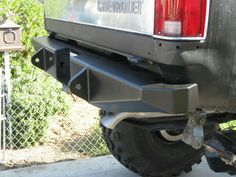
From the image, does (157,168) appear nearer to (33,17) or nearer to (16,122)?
(16,122)

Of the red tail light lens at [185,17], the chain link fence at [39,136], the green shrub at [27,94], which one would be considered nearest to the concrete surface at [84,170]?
the chain link fence at [39,136]

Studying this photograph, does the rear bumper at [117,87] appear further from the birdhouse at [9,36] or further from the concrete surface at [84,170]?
the birdhouse at [9,36]

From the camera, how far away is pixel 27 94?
17.7 feet

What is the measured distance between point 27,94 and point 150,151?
2015 mm

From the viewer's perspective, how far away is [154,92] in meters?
2.35

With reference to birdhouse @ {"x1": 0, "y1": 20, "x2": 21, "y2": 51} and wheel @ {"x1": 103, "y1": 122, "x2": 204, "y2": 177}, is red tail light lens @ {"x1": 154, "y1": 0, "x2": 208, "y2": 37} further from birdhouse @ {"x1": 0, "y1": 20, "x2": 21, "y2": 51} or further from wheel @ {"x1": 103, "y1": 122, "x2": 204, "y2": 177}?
birdhouse @ {"x1": 0, "y1": 20, "x2": 21, "y2": 51}

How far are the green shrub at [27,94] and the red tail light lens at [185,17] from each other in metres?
3.14

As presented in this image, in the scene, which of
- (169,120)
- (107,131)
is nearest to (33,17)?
(107,131)

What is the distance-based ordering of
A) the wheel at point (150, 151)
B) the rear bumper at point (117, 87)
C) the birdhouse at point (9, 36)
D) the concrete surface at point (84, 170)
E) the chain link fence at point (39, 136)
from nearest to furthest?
the rear bumper at point (117, 87) < the wheel at point (150, 151) < the concrete surface at point (84, 170) < the chain link fence at point (39, 136) < the birdhouse at point (9, 36)

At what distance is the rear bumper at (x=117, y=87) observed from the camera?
7.47 feet

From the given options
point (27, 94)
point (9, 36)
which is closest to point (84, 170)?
point (27, 94)

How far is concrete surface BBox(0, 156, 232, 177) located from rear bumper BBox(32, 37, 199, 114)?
1263 mm

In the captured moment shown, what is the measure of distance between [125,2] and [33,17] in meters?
4.20

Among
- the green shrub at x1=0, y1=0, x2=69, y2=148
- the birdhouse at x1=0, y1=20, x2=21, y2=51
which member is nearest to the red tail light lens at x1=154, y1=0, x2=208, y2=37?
the green shrub at x1=0, y1=0, x2=69, y2=148
